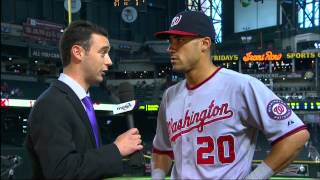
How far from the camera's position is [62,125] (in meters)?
1.04

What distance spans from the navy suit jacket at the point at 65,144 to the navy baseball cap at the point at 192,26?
0.43 metres

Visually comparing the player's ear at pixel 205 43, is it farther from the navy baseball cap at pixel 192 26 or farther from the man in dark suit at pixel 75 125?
the man in dark suit at pixel 75 125

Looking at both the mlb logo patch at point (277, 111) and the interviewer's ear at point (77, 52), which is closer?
the interviewer's ear at point (77, 52)

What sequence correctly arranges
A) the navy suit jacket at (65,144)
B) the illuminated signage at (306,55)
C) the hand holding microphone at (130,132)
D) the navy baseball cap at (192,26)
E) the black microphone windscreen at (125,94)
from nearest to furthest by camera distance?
the navy suit jacket at (65,144)
the hand holding microphone at (130,132)
the black microphone windscreen at (125,94)
the navy baseball cap at (192,26)
the illuminated signage at (306,55)

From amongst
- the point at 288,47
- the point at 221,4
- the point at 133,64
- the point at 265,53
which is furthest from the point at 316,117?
the point at 133,64

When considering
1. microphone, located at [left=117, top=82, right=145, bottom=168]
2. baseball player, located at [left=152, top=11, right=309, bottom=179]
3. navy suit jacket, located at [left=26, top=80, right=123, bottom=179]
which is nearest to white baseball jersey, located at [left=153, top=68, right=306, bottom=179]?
baseball player, located at [left=152, top=11, right=309, bottom=179]

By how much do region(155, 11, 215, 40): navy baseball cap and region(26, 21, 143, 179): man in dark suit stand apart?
304mm

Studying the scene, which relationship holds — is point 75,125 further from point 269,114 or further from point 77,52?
point 269,114

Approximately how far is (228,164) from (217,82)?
22 centimetres

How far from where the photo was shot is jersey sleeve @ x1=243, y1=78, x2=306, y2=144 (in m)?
1.30

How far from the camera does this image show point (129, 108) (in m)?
1.20

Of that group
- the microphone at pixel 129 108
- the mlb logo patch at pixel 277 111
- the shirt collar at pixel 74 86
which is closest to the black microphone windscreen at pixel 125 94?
the microphone at pixel 129 108

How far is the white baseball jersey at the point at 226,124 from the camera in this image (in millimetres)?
1316

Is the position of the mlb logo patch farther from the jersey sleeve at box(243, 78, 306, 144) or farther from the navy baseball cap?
the navy baseball cap
